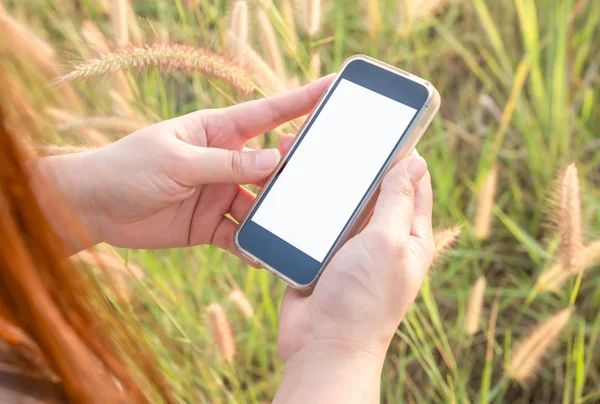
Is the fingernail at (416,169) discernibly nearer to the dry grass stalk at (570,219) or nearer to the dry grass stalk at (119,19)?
the dry grass stalk at (570,219)

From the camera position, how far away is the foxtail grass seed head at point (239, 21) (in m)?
→ 0.86

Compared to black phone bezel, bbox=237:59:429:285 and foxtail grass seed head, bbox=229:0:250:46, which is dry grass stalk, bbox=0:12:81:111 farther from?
black phone bezel, bbox=237:59:429:285

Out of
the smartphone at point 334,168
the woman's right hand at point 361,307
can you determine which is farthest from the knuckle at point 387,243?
the smartphone at point 334,168

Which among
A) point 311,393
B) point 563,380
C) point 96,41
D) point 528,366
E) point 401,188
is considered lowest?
point 563,380

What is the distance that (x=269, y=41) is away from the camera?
938 mm

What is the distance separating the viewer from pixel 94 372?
0.41m

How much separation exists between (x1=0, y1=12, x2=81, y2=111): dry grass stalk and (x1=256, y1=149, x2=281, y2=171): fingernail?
1.15ft

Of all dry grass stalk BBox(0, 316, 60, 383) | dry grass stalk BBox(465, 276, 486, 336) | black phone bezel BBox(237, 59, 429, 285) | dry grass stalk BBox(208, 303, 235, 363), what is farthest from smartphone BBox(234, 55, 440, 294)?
dry grass stalk BBox(0, 316, 60, 383)

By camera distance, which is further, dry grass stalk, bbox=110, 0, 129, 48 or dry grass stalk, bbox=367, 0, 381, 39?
dry grass stalk, bbox=367, 0, 381, 39

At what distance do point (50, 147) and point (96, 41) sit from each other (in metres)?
0.21

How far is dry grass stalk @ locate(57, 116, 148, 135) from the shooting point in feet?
2.80

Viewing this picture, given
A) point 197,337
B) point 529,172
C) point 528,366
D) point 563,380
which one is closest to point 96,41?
point 197,337

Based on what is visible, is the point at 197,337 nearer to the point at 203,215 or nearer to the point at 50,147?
the point at 203,215

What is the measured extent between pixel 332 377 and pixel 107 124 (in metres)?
0.55
